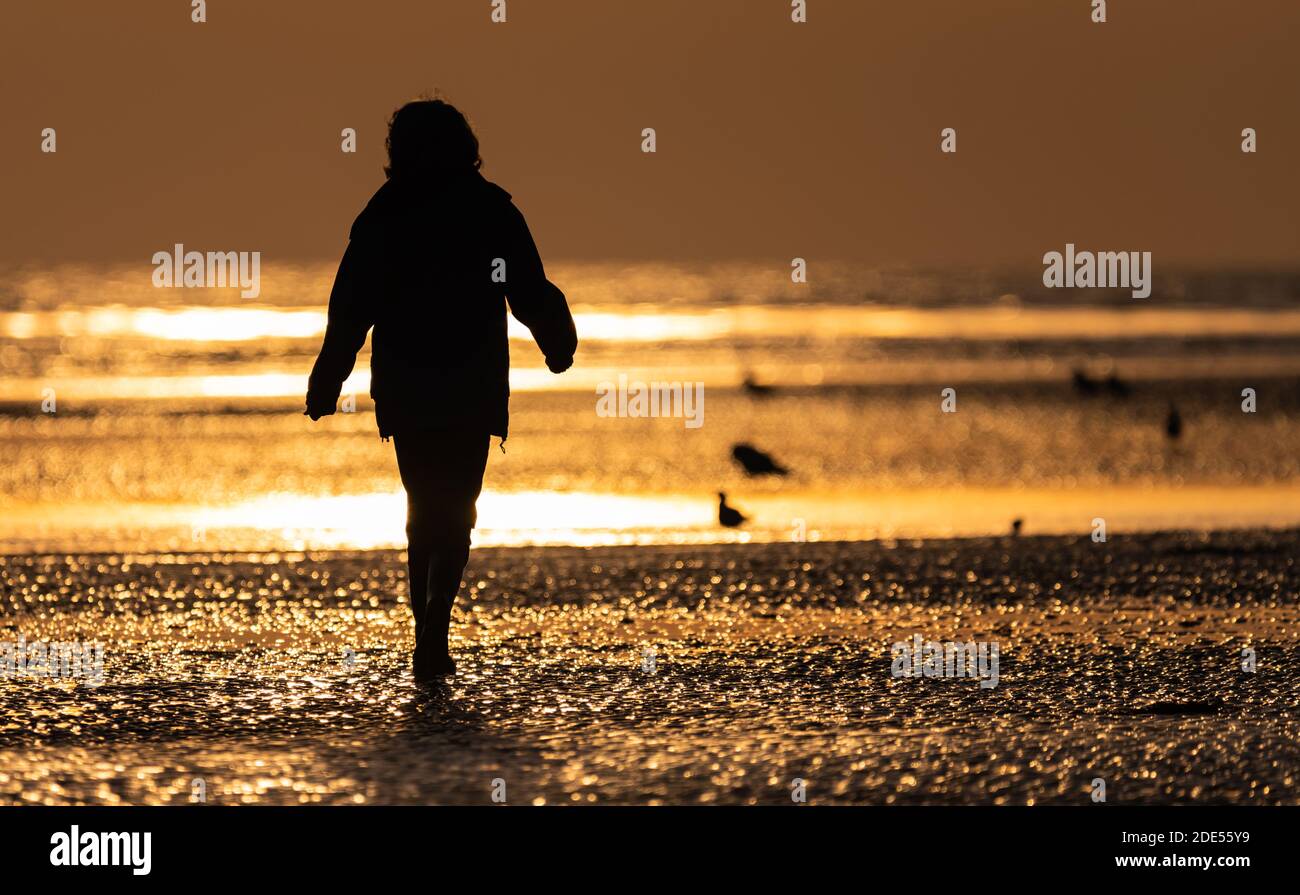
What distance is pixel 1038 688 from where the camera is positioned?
6773mm

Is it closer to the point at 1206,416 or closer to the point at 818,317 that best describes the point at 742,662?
the point at 1206,416

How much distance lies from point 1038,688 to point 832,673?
2.54 feet

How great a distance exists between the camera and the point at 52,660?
24.3 ft

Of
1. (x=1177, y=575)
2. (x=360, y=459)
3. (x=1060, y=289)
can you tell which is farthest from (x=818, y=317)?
(x=1177, y=575)

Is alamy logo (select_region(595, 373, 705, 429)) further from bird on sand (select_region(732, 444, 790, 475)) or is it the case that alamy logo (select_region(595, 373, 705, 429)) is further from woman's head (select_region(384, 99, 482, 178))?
woman's head (select_region(384, 99, 482, 178))

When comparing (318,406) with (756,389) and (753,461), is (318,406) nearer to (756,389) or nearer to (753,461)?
(753,461)

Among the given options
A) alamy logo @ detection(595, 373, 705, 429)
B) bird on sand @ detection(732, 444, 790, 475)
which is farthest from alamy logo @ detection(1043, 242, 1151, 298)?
bird on sand @ detection(732, 444, 790, 475)

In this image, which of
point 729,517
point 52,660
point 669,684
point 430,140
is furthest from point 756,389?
point 669,684

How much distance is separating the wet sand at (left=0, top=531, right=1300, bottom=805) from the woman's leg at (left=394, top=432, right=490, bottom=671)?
1.23 feet

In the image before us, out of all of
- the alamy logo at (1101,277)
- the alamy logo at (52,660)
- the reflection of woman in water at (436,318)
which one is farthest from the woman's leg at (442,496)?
the alamy logo at (1101,277)

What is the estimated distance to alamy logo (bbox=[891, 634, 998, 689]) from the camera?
23.1 ft

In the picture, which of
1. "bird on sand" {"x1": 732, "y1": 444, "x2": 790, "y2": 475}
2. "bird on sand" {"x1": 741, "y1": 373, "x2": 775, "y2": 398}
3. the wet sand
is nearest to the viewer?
the wet sand
